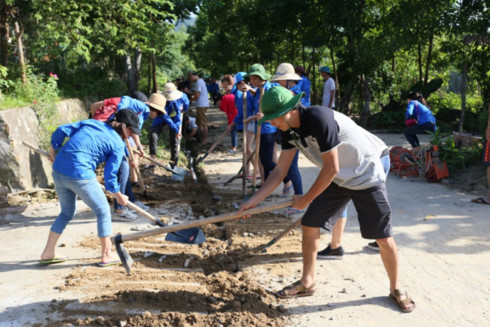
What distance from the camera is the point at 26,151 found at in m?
7.01

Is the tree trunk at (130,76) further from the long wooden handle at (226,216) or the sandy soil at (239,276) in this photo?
the long wooden handle at (226,216)

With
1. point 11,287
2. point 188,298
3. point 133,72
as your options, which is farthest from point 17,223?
point 133,72

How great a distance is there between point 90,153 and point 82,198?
46cm

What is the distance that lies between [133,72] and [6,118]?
26.5 feet

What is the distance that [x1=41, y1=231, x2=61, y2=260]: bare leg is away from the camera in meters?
4.54

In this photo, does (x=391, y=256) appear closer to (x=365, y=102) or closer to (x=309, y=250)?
(x=309, y=250)

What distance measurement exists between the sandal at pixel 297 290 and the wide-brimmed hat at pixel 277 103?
59.9 inches

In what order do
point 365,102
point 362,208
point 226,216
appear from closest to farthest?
point 362,208 → point 226,216 → point 365,102

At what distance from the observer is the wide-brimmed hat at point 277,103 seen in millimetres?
3217

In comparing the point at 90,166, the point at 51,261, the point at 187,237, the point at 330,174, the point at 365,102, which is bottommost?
the point at 51,261

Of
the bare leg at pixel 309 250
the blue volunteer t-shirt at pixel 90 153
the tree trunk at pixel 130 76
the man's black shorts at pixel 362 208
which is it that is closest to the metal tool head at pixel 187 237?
the blue volunteer t-shirt at pixel 90 153

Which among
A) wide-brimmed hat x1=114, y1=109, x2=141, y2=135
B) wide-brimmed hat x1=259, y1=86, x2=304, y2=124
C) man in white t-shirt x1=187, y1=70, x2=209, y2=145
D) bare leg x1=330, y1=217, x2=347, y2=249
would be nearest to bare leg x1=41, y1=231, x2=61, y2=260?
wide-brimmed hat x1=114, y1=109, x2=141, y2=135

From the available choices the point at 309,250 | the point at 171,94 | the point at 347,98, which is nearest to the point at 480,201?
the point at 309,250

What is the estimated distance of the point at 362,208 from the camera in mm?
3521
